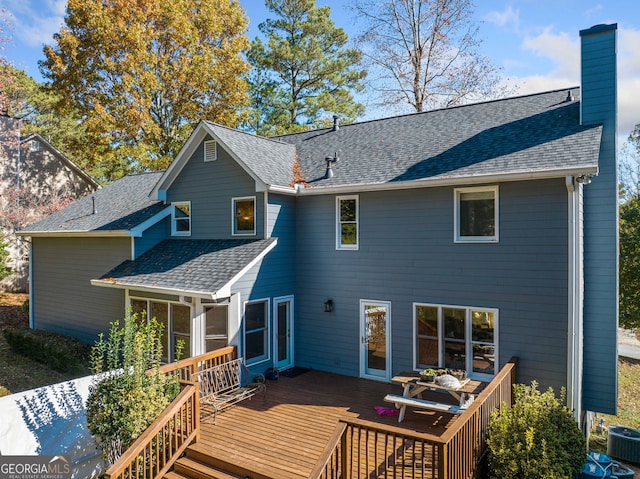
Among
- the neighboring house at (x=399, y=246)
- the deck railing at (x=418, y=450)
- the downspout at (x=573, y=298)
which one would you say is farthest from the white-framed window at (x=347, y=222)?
the deck railing at (x=418, y=450)

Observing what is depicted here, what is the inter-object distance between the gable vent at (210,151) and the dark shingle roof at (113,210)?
8.43 feet

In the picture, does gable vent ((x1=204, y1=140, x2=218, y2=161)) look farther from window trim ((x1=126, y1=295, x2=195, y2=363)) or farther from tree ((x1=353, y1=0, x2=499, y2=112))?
tree ((x1=353, y1=0, x2=499, y2=112))

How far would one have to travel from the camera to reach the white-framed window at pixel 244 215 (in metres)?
11.5

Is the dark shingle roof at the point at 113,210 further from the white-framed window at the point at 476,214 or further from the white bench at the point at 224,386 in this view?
the white-framed window at the point at 476,214

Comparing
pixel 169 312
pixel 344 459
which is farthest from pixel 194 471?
pixel 169 312

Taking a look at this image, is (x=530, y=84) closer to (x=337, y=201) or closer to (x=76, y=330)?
(x=337, y=201)

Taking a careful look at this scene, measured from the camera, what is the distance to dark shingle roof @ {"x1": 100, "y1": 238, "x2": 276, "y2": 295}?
9.94 metres

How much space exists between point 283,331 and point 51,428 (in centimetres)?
544

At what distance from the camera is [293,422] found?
316 inches

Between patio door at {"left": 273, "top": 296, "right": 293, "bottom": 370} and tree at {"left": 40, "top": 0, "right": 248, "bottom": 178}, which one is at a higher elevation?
tree at {"left": 40, "top": 0, "right": 248, "bottom": 178}

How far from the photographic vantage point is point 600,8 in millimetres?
11906

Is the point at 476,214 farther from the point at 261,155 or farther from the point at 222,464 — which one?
the point at 222,464

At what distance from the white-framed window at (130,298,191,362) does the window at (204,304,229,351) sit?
68 cm

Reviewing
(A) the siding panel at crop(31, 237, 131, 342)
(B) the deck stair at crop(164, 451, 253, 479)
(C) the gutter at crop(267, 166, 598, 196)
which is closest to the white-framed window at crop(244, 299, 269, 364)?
(C) the gutter at crop(267, 166, 598, 196)
